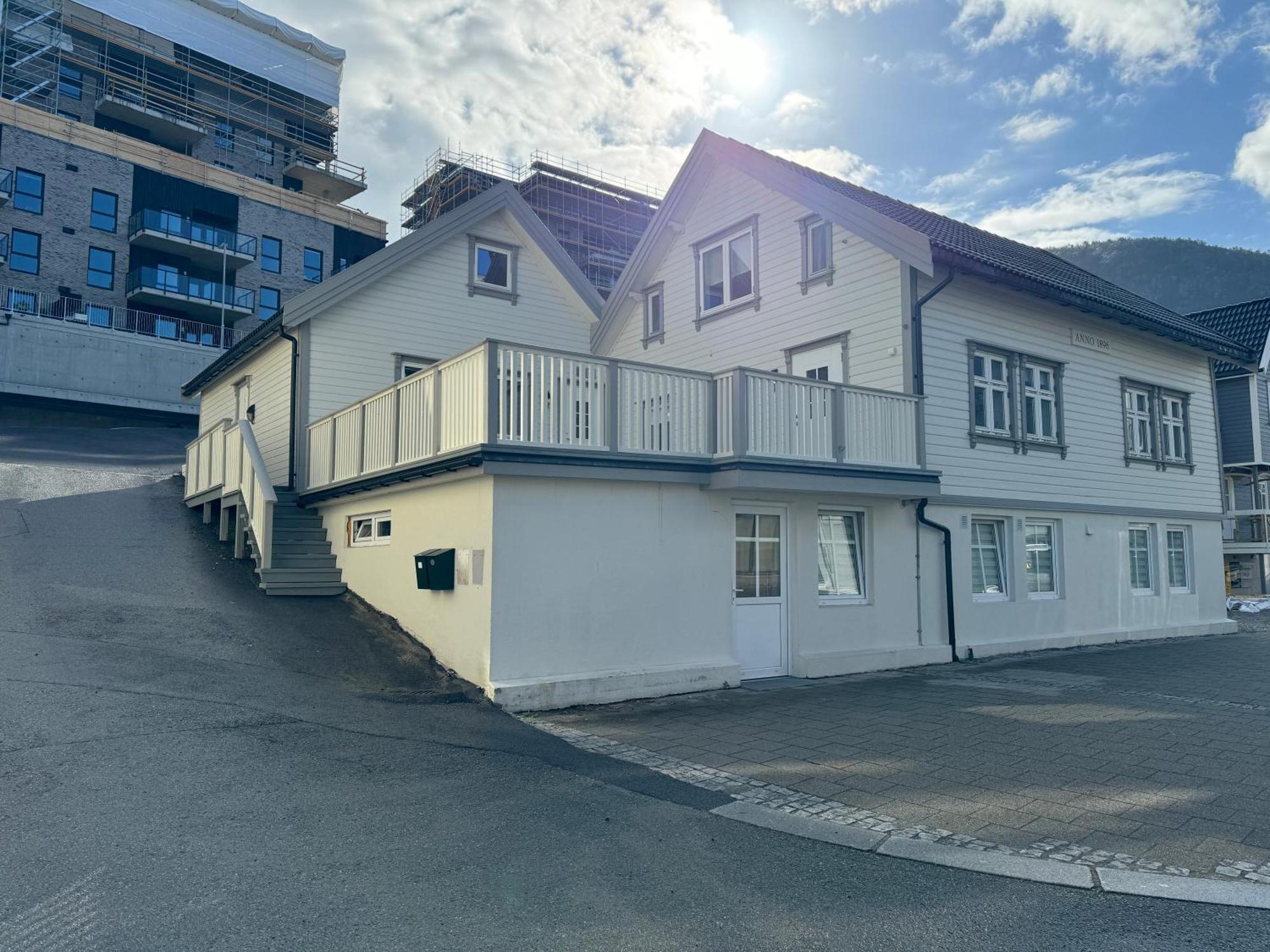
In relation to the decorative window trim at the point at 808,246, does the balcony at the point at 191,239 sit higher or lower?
higher

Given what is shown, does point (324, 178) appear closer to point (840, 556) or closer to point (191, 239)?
point (191, 239)

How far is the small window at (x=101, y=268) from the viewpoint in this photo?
37.6 metres

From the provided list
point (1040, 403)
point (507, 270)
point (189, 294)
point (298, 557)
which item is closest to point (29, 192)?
point (189, 294)

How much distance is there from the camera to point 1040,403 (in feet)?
49.6

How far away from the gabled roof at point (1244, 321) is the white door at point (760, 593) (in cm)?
1910

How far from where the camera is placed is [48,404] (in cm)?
3244

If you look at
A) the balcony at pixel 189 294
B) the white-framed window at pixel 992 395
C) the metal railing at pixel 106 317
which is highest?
the balcony at pixel 189 294

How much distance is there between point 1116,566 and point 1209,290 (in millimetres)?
127334

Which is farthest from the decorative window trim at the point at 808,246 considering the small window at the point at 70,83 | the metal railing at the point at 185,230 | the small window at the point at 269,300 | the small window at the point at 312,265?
the small window at the point at 70,83

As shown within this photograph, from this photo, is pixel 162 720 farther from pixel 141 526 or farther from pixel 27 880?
pixel 141 526

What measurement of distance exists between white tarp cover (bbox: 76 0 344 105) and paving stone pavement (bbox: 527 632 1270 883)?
48.9m

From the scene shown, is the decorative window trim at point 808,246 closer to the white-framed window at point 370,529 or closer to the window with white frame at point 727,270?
the window with white frame at point 727,270

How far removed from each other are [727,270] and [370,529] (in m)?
7.99

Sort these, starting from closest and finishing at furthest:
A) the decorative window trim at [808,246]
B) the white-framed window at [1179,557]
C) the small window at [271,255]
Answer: the decorative window trim at [808,246]
the white-framed window at [1179,557]
the small window at [271,255]
